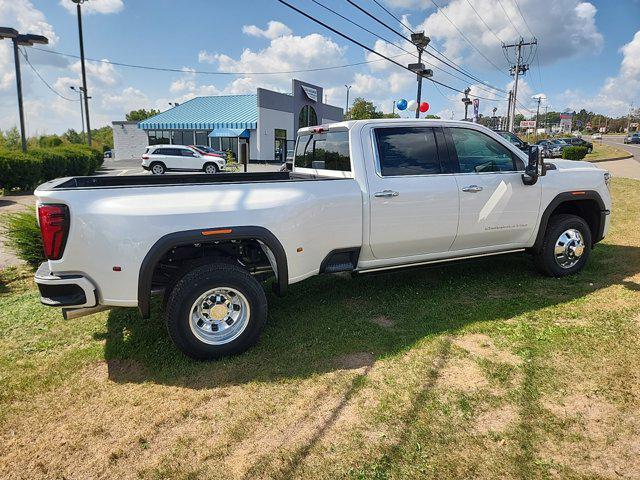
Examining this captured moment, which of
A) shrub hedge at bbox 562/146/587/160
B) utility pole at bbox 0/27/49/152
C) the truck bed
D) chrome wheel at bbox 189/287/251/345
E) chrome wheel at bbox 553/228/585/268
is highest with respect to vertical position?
utility pole at bbox 0/27/49/152

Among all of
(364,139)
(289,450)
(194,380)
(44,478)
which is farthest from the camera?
(364,139)

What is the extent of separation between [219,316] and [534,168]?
352 cm

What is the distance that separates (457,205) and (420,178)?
0.50m

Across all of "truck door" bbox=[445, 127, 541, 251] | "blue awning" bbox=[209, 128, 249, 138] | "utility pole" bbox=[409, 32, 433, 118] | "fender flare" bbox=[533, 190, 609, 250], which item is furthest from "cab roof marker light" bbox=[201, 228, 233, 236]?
"blue awning" bbox=[209, 128, 249, 138]

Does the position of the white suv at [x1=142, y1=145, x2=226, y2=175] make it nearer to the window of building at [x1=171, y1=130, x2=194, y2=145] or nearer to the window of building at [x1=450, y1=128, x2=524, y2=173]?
the window of building at [x1=171, y1=130, x2=194, y2=145]

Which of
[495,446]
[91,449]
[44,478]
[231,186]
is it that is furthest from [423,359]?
[44,478]

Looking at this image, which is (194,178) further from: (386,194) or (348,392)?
(348,392)

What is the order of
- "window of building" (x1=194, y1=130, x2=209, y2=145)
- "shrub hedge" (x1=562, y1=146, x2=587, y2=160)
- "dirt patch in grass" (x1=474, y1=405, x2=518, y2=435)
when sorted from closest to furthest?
"dirt patch in grass" (x1=474, y1=405, x2=518, y2=435)
"shrub hedge" (x1=562, y1=146, x2=587, y2=160)
"window of building" (x1=194, y1=130, x2=209, y2=145)

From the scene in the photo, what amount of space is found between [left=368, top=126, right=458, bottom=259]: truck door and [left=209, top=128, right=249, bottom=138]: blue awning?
33.5 metres

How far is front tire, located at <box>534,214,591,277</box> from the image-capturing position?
5297mm

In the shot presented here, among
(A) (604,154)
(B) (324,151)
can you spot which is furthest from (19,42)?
(A) (604,154)

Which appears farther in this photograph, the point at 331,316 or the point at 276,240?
the point at 331,316

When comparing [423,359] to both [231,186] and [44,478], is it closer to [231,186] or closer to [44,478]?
[231,186]

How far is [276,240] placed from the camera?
3.72 m
